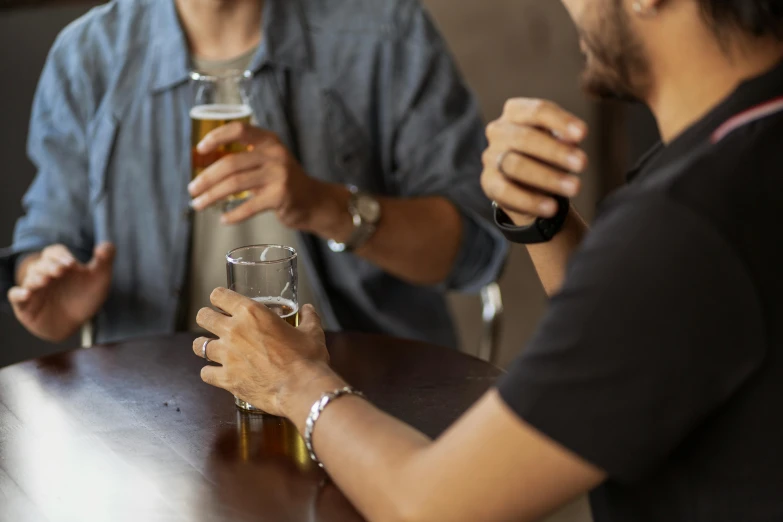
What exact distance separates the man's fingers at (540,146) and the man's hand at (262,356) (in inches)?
12.8

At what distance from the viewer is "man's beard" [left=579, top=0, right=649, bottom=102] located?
0.97 meters

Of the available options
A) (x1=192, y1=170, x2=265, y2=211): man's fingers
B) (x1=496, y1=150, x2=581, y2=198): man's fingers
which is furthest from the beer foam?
(x1=496, y1=150, x2=581, y2=198): man's fingers

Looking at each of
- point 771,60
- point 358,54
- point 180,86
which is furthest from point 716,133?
point 180,86

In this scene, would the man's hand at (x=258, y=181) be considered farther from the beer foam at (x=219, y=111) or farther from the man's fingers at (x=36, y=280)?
the man's fingers at (x=36, y=280)

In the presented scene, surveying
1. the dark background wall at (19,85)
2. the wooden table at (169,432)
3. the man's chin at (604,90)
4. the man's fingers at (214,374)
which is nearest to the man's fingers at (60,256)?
the wooden table at (169,432)

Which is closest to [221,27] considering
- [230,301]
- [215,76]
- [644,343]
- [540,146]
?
[215,76]

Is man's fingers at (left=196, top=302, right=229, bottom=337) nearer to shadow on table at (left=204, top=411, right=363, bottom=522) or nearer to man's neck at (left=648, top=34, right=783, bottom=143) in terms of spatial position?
shadow on table at (left=204, top=411, right=363, bottom=522)

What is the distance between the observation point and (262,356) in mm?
1105

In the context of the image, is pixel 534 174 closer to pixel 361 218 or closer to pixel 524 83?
pixel 361 218

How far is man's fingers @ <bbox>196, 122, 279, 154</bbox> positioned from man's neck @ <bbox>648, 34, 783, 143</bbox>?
2.68 ft

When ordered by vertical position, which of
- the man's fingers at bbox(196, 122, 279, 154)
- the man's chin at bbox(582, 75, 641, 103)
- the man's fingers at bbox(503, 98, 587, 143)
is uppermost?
the man's chin at bbox(582, 75, 641, 103)

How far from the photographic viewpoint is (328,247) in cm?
201

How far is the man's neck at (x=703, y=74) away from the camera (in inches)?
36.2

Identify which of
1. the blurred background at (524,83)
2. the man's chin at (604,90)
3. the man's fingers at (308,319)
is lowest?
the blurred background at (524,83)
